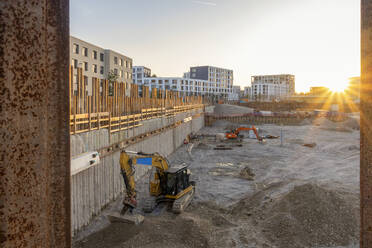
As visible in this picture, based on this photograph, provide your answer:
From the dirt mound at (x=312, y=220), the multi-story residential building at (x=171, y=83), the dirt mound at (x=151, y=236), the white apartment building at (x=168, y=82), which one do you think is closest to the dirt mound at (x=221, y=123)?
the dirt mound at (x=312, y=220)

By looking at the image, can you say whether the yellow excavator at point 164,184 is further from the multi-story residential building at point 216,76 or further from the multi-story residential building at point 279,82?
the multi-story residential building at point 279,82

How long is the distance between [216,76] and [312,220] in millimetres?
117286

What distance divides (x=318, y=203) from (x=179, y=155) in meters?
12.8

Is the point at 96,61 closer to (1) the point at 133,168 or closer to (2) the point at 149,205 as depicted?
(1) the point at 133,168

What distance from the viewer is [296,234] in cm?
838

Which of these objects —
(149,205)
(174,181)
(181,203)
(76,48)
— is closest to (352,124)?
(174,181)

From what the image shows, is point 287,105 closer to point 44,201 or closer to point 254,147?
point 254,147

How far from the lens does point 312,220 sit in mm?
8969

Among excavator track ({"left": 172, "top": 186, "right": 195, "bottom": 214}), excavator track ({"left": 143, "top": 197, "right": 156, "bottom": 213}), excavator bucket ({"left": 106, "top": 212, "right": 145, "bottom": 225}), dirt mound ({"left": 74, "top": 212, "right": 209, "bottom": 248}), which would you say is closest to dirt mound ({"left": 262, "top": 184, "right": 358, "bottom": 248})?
dirt mound ({"left": 74, "top": 212, "right": 209, "bottom": 248})

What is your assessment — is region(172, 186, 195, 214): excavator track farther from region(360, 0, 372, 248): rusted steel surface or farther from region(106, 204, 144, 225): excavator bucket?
region(360, 0, 372, 248): rusted steel surface

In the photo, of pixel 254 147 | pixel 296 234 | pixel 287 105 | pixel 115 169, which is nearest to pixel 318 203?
pixel 296 234

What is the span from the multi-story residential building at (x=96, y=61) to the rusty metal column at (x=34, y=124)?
37254 millimetres

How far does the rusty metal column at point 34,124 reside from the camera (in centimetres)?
124

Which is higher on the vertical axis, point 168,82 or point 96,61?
point 168,82
